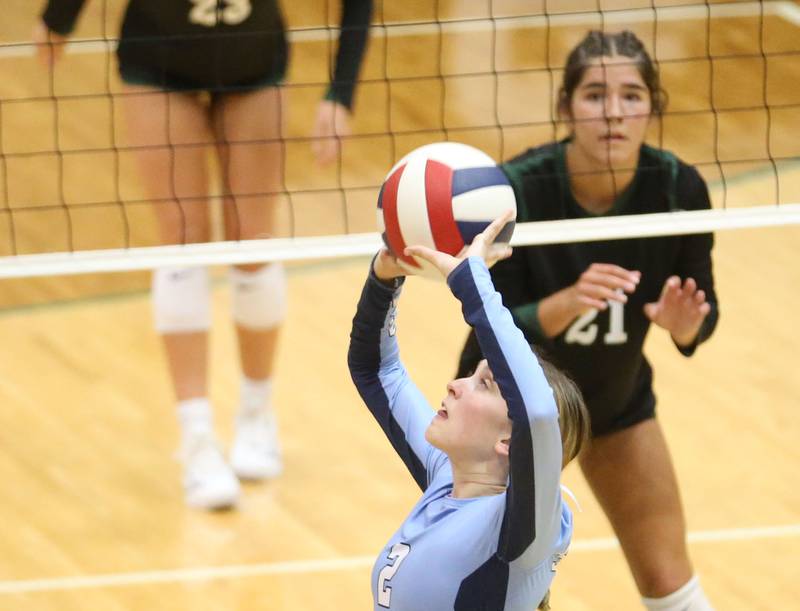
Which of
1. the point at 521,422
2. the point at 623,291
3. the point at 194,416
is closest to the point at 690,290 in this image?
the point at 623,291

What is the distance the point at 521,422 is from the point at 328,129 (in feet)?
6.09

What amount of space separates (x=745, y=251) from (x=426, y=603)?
11.2 ft

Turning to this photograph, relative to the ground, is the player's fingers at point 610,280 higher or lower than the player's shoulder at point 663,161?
lower

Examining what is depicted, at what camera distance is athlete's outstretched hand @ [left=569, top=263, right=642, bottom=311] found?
8.67 ft


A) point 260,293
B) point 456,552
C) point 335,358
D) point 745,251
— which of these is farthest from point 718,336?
point 456,552

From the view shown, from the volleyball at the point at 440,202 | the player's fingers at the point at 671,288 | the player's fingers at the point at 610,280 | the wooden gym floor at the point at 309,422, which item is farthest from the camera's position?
the wooden gym floor at the point at 309,422

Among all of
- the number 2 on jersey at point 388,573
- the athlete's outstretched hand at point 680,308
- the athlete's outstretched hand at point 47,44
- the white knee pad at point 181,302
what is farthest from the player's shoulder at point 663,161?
the athlete's outstretched hand at point 47,44

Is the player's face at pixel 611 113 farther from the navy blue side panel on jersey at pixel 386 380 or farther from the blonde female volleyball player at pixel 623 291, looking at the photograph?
the navy blue side panel on jersey at pixel 386 380

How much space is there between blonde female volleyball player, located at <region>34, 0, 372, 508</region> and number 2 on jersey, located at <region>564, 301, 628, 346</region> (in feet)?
3.18

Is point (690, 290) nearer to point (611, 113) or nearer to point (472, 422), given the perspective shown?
point (611, 113)

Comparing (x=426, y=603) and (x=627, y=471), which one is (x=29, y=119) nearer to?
(x=627, y=471)

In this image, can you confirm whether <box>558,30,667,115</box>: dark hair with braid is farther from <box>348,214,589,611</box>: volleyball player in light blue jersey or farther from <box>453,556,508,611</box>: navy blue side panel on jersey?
<box>453,556,508,611</box>: navy blue side panel on jersey

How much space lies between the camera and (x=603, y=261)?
9.74 feet

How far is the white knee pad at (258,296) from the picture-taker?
3.89 m
